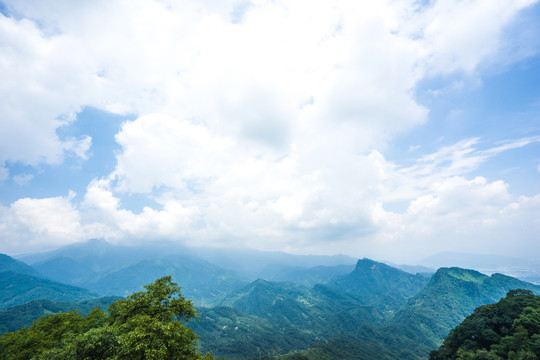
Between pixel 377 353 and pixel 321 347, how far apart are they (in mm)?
51107

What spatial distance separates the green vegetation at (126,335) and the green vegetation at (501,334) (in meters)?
69.0

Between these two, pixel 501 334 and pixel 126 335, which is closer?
pixel 126 335

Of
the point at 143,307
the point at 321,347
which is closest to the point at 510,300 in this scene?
the point at 143,307

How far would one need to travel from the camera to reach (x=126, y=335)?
19.6 m

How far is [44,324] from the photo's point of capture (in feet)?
115

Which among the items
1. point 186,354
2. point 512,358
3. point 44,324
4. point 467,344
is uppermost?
point 186,354

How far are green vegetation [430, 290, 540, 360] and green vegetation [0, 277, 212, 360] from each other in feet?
226

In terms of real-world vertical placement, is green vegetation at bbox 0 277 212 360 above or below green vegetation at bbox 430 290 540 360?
above

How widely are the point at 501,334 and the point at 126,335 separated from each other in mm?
99716

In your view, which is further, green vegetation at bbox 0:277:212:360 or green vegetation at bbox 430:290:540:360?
green vegetation at bbox 430:290:540:360

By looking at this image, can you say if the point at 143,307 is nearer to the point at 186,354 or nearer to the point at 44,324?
the point at 186,354

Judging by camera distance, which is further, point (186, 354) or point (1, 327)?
point (1, 327)

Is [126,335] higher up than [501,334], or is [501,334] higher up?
[126,335]

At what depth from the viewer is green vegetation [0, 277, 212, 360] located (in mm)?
18875
